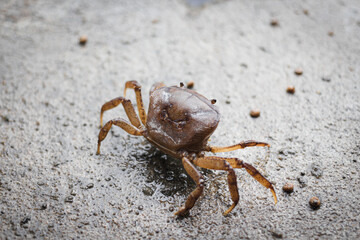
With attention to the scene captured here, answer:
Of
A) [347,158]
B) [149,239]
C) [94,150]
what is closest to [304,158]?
[347,158]

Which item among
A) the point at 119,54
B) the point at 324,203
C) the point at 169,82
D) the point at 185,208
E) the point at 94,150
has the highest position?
the point at 119,54

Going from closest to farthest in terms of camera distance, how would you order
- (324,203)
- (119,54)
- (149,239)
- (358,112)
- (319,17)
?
(149,239) < (324,203) < (358,112) < (119,54) < (319,17)

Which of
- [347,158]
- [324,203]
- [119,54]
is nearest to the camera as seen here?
[324,203]

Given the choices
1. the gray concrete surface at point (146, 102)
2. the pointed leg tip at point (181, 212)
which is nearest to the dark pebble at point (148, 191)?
the gray concrete surface at point (146, 102)

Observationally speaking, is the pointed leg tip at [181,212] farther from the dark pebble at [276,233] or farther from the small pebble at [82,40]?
the small pebble at [82,40]

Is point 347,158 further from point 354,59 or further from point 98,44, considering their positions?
point 98,44
